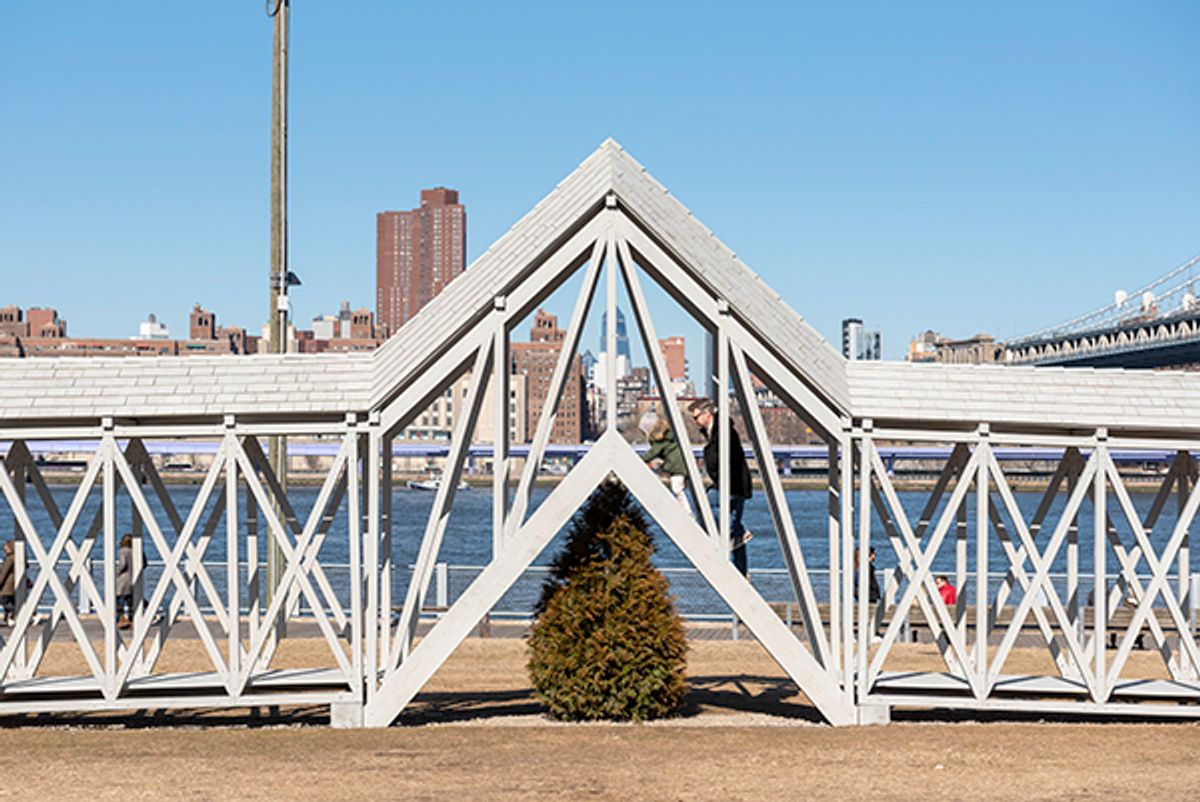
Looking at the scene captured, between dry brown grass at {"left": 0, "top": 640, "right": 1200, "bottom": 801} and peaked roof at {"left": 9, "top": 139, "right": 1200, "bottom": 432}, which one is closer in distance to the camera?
dry brown grass at {"left": 0, "top": 640, "right": 1200, "bottom": 801}

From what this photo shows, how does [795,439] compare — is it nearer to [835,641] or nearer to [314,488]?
[314,488]

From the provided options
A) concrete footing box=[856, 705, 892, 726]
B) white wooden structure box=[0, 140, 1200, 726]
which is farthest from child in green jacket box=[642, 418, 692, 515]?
concrete footing box=[856, 705, 892, 726]

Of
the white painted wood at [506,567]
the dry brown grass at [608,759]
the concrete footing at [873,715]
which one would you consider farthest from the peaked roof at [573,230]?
the dry brown grass at [608,759]

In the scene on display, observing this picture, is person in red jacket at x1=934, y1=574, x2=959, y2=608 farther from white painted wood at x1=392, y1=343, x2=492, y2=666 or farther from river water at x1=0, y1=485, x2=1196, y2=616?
white painted wood at x1=392, y1=343, x2=492, y2=666

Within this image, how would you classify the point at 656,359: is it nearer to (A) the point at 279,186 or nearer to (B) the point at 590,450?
(B) the point at 590,450

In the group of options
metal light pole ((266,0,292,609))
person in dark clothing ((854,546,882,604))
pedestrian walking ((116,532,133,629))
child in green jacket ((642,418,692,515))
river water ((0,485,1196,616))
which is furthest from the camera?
river water ((0,485,1196,616))

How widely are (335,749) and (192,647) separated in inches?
301

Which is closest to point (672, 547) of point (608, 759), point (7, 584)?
point (7, 584)

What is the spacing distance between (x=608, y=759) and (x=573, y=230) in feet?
15.3

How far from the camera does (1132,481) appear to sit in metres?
120

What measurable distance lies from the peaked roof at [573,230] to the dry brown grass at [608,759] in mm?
3005

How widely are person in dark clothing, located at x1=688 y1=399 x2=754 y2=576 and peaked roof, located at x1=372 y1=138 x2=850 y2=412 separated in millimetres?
1205

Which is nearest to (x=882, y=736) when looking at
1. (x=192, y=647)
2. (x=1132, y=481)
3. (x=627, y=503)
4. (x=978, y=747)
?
(x=978, y=747)

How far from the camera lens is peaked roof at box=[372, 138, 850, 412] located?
13.6 metres
